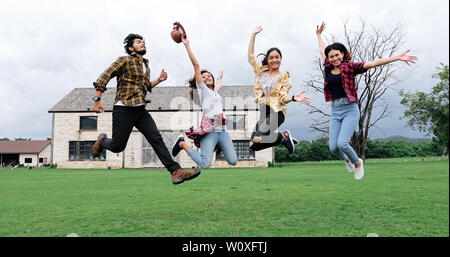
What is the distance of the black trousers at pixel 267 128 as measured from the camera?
6.11m

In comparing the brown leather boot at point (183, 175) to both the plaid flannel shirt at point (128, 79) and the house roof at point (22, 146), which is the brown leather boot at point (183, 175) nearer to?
the plaid flannel shirt at point (128, 79)

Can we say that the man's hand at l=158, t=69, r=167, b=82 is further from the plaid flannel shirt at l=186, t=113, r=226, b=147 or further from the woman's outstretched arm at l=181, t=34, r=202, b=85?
the plaid flannel shirt at l=186, t=113, r=226, b=147

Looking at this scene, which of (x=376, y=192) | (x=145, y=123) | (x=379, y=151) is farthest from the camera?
(x=376, y=192)

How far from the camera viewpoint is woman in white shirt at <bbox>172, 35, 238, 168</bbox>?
6566 mm

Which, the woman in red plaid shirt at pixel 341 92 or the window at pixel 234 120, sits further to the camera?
the window at pixel 234 120

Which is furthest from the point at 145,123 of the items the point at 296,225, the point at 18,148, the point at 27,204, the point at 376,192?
the point at 18,148

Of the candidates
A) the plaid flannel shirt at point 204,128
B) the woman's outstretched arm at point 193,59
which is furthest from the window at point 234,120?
the woman's outstretched arm at point 193,59

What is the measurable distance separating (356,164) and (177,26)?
413cm

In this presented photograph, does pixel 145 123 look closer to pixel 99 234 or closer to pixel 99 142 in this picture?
pixel 99 142

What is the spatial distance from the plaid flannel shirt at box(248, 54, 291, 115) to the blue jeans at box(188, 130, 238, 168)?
3.25 feet

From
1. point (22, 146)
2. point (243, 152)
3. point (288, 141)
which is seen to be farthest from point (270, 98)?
point (22, 146)

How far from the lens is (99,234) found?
30.3 feet

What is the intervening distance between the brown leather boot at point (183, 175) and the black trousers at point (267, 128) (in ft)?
3.73

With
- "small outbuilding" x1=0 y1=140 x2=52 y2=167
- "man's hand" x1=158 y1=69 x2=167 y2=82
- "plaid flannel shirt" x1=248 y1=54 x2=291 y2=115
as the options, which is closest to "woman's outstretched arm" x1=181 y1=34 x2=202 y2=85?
"man's hand" x1=158 y1=69 x2=167 y2=82
